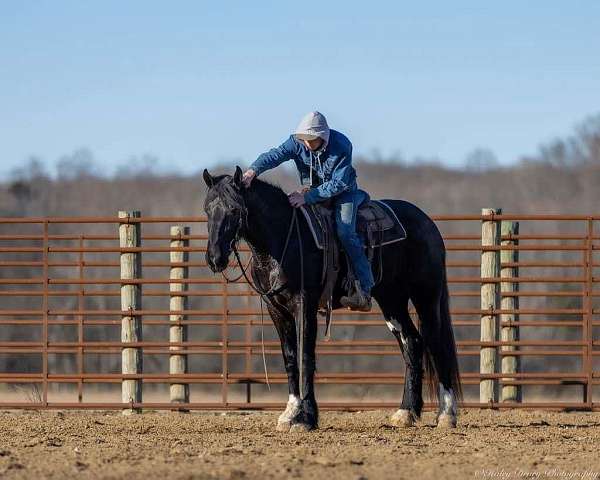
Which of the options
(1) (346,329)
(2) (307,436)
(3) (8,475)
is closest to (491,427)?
(2) (307,436)

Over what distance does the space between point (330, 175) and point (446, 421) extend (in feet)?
7.12

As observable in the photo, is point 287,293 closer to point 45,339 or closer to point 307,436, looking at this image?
point 307,436

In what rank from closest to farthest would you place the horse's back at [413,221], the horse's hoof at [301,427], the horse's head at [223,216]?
the horse's head at [223,216]
the horse's hoof at [301,427]
the horse's back at [413,221]

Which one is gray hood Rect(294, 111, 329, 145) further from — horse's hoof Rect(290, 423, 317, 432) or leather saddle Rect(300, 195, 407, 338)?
horse's hoof Rect(290, 423, 317, 432)

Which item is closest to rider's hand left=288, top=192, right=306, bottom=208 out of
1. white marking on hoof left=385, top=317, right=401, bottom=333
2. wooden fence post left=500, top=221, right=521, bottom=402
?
white marking on hoof left=385, top=317, right=401, bottom=333

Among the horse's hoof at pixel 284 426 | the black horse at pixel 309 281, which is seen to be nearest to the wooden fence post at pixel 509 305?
the black horse at pixel 309 281

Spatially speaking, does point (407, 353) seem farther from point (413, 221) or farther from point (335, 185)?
point (335, 185)

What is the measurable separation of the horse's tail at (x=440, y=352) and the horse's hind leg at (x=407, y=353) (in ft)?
0.30

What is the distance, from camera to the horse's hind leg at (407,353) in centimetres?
987

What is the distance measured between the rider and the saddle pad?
0.10 meters

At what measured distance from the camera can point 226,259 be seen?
8531mm

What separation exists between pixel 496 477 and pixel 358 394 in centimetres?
1494

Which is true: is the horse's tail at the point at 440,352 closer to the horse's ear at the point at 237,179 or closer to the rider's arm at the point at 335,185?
the rider's arm at the point at 335,185

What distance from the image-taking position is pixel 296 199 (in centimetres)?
920
